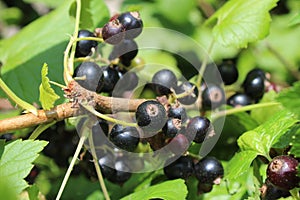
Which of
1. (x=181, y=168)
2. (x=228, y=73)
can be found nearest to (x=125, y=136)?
(x=181, y=168)

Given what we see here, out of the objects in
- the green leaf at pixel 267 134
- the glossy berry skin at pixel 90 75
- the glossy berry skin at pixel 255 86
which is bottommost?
the glossy berry skin at pixel 255 86

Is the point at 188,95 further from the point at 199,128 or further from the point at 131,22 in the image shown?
the point at 131,22

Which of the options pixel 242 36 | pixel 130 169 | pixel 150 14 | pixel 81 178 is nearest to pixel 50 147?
pixel 81 178

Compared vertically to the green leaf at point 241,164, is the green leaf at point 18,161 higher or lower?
higher

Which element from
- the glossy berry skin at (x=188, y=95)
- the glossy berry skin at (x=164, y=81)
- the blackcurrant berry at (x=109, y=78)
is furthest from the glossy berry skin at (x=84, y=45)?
the glossy berry skin at (x=188, y=95)

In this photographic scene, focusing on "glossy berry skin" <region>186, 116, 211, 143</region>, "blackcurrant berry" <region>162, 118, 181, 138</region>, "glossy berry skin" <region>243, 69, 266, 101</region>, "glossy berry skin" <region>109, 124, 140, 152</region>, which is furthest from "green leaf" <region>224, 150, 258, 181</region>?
"glossy berry skin" <region>243, 69, 266, 101</region>

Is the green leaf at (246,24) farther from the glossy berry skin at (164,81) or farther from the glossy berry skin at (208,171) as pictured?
the glossy berry skin at (208,171)
